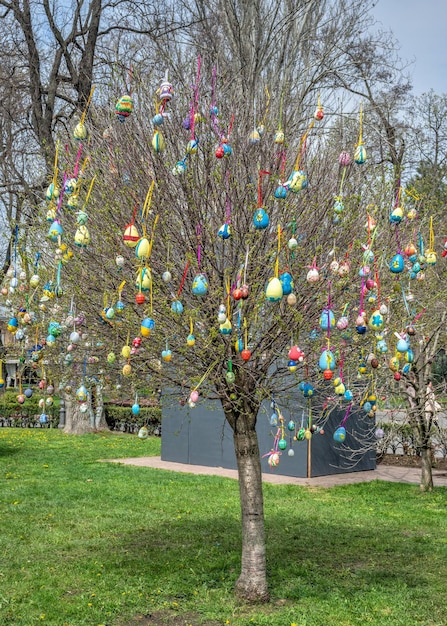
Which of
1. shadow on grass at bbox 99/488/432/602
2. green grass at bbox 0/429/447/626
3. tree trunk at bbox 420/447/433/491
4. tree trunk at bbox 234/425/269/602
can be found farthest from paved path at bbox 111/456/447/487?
tree trunk at bbox 234/425/269/602

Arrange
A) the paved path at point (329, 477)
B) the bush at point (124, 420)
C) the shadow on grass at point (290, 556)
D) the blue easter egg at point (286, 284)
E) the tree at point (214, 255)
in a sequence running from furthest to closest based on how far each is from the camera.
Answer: the bush at point (124, 420), the paved path at point (329, 477), the shadow on grass at point (290, 556), the tree at point (214, 255), the blue easter egg at point (286, 284)

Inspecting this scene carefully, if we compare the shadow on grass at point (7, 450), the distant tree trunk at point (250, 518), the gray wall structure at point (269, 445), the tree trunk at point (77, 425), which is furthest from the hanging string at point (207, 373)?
the tree trunk at point (77, 425)

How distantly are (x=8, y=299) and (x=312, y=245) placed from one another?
348cm

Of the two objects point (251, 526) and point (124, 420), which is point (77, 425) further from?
point (251, 526)

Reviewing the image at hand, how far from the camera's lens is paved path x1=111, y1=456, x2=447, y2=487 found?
12953mm

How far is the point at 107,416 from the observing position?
23.5m

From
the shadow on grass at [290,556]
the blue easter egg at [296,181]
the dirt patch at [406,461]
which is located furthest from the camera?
the dirt patch at [406,461]

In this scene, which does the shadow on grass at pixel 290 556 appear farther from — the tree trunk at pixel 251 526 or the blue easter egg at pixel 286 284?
Answer: the blue easter egg at pixel 286 284

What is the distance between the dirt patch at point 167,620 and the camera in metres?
5.79

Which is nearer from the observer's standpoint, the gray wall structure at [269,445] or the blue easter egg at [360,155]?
the blue easter egg at [360,155]

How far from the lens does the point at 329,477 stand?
13.6 m

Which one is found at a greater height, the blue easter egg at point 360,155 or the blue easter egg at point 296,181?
the blue easter egg at point 360,155

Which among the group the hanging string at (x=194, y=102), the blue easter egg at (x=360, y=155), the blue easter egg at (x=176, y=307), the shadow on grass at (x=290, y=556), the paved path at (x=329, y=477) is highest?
the hanging string at (x=194, y=102)

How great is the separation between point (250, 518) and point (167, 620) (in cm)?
114
